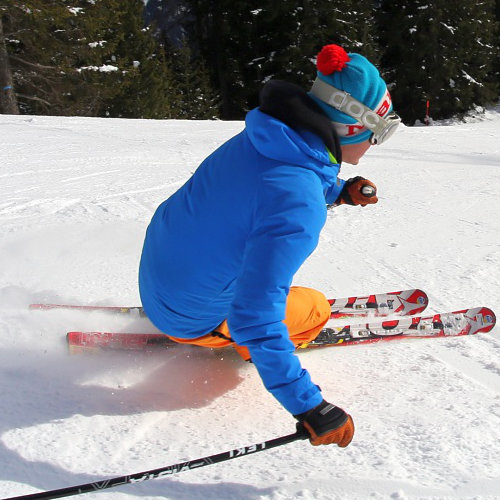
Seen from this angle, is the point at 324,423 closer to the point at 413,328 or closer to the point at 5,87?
the point at 413,328

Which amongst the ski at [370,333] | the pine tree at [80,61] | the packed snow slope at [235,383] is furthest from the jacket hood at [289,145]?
the pine tree at [80,61]

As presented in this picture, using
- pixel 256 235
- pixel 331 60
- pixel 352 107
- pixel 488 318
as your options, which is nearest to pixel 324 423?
pixel 256 235

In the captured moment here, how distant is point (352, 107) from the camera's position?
2.07 m

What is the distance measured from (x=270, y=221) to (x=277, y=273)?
0.51 feet

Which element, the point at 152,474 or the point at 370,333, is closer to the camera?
the point at 152,474

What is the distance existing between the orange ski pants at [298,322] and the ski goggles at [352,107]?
2.61ft

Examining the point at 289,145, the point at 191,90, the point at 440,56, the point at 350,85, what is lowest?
the point at 191,90

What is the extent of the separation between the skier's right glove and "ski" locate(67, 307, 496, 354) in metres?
1.03

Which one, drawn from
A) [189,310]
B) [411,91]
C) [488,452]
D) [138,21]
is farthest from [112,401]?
[411,91]

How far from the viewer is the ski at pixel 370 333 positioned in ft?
9.43

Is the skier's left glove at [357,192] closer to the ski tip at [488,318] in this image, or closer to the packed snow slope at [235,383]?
the packed snow slope at [235,383]

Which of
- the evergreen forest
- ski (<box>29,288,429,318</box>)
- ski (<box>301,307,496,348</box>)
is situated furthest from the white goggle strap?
the evergreen forest

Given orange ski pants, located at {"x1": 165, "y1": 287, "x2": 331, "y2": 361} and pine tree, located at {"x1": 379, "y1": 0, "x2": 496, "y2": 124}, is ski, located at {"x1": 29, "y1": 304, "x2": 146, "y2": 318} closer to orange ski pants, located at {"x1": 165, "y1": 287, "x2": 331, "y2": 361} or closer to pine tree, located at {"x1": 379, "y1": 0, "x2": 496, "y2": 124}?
orange ski pants, located at {"x1": 165, "y1": 287, "x2": 331, "y2": 361}

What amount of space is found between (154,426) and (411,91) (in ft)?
78.3
